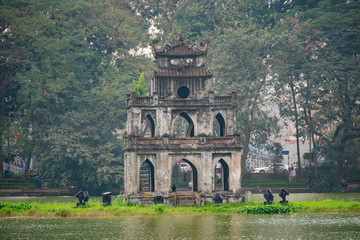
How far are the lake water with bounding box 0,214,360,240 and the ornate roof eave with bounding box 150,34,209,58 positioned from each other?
15.2m

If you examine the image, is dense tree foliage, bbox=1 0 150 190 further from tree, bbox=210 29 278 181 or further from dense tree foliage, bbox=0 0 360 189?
tree, bbox=210 29 278 181

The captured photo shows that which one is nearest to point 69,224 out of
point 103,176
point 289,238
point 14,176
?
point 289,238

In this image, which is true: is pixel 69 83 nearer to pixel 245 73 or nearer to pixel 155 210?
pixel 245 73

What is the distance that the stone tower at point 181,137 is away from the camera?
144ft

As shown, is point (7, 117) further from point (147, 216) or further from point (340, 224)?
point (340, 224)

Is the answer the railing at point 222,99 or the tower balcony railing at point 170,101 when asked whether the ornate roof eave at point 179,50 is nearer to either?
the tower balcony railing at point 170,101

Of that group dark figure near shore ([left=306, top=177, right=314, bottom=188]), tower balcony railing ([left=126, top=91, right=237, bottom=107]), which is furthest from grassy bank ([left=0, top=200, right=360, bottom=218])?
dark figure near shore ([left=306, top=177, right=314, bottom=188])

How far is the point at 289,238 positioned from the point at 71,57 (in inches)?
1798

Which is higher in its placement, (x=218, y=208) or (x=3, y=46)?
(x=3, y=46)

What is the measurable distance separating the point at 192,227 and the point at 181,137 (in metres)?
14.0

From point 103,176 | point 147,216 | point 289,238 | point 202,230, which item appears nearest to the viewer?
point 289,238

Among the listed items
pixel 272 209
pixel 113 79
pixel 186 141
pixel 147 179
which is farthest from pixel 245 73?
pixel 272 209

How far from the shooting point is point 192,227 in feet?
102

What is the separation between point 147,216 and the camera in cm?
3691
